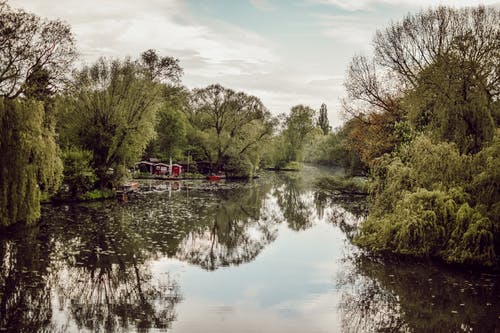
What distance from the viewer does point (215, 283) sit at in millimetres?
16438

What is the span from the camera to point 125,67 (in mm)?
42812

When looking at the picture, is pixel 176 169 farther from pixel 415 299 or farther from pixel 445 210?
pixel 415 299

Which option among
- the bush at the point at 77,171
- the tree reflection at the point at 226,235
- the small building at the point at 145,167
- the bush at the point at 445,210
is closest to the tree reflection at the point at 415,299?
the bush at the point at 445,210

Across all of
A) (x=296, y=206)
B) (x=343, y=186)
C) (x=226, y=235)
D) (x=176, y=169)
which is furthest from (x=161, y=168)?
(x=226, y=235)

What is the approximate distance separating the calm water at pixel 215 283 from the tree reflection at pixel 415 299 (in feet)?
0.12

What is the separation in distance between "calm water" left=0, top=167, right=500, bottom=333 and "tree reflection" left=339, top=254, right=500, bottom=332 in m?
0.04

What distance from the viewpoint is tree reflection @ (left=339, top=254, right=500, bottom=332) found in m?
12.6

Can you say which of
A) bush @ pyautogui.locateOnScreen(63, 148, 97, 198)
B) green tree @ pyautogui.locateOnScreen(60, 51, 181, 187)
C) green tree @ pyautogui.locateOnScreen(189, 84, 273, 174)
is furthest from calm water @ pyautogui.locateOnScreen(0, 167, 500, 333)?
green tree @ pyautogui.locateOnScreen(189, 84, 273, 174)

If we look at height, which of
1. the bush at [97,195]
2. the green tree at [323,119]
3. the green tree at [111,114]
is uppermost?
the green tree at [323,119]

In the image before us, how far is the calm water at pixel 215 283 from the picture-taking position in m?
12.6

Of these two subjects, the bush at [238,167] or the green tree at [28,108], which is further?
the bush at [238,167]

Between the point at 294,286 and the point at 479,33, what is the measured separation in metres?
22.1

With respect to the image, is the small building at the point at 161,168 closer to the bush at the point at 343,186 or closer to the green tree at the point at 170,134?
the green tree at the point at 170,134

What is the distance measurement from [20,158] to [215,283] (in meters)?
12.7
